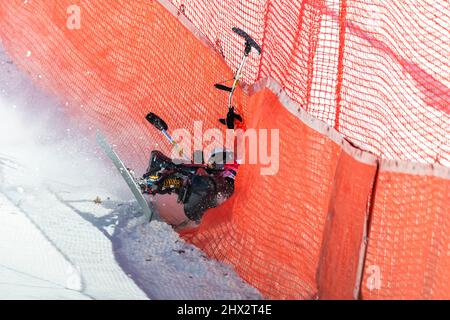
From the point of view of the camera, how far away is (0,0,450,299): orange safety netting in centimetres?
390

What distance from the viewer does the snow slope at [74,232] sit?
3846 millimetres

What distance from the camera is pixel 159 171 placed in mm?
5219

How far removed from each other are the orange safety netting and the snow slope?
0.27 metres

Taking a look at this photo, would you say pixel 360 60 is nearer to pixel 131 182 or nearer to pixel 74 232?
pixel 131 182

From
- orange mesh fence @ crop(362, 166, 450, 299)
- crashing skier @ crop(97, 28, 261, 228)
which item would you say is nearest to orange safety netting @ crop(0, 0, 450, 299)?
orange mesh fence @ crop(362, 166, 450, 299)

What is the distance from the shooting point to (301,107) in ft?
13.7

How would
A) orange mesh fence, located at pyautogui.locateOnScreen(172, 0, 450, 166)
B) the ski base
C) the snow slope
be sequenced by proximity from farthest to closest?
the ski base → orange mesh fence, located at pyautogui.locateOnScreen(172, 0, 450, 166) → the snow slope

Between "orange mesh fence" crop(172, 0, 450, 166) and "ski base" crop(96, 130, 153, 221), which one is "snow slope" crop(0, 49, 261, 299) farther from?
"orange mesh fence" crop(172, 0, 450, 166)

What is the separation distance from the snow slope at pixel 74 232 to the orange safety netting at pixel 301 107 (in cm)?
27

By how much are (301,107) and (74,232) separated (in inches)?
75.7

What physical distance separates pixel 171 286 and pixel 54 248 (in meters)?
0.85

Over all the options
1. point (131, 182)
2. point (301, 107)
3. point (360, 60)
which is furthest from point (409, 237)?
point (131, 182)
